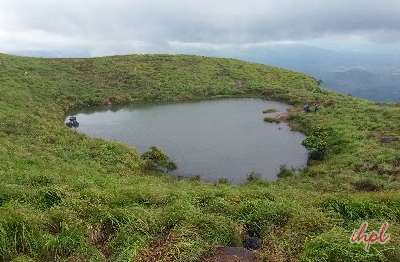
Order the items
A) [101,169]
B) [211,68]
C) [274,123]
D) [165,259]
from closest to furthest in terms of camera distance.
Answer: [165,259] → [101,169] → [274,123] → [211,68]

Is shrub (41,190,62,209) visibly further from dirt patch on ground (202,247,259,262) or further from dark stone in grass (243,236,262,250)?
dark stone in grass (243,236,262,250)

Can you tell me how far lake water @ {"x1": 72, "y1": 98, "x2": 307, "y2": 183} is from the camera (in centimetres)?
3314

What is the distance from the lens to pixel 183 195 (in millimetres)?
17375

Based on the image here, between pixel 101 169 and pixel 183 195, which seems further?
pixel 101 169

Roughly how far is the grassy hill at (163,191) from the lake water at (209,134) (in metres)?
2.44

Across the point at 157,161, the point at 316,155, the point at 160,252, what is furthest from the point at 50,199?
the point at 316,155

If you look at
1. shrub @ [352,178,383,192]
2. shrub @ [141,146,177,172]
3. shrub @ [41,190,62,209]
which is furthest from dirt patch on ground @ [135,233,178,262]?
shrub @ [141,146,177,172]

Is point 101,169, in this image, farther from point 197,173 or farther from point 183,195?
point 183,195

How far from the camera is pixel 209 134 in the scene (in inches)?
1670

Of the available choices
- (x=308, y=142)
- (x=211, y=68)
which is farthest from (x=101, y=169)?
(x=211, y=68)

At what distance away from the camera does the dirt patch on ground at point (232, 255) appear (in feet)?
39.5

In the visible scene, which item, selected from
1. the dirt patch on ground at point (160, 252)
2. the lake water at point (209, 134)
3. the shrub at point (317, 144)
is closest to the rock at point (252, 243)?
the dirt patch on ground at point (160, 252)

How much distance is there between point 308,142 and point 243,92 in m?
29.7

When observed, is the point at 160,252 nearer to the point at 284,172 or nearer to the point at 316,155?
the point at 284,172
